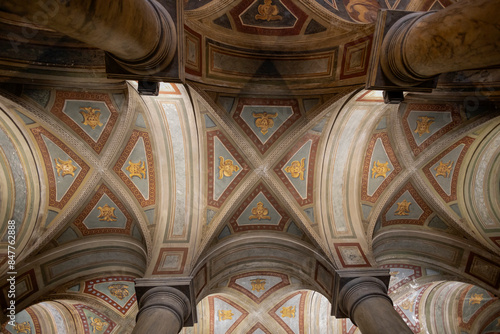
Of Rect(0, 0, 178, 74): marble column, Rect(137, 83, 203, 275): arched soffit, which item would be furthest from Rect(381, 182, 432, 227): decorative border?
Rect(0, 0, 178, 74): marble column

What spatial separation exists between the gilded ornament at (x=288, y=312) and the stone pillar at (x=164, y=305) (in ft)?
15.3

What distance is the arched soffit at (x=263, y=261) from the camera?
27.5ft

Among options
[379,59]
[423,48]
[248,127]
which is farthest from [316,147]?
[423,48]

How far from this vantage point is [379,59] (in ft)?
16.2

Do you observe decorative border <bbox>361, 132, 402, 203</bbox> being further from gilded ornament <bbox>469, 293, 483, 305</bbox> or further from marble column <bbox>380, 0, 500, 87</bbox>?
gilded ornament <bbox>469, 293, 483, 305</bbox>

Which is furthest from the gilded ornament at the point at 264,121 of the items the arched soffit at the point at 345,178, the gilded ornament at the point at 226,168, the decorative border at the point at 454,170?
the decorative border at the point at 454,170

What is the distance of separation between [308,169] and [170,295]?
426cm

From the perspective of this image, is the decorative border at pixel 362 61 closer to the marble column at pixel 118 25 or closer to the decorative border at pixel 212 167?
the decorative border at pixel 212 167

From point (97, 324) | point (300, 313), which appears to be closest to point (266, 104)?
point (300, 313)

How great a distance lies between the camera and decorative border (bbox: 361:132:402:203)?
8531mm

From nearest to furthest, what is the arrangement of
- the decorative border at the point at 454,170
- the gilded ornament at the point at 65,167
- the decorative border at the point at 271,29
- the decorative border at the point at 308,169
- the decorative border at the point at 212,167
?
the decorative border at the point at 271,29 < the gilded ornament at the point at 65,167 < the decorative border at the point at 212,167 < the decorative border at the point at 308,169 < the decorative border at the point at 454,170

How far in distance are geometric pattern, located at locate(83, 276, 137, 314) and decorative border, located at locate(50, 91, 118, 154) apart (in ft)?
11.4

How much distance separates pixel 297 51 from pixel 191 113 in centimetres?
250

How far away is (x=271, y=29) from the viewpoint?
682cm
